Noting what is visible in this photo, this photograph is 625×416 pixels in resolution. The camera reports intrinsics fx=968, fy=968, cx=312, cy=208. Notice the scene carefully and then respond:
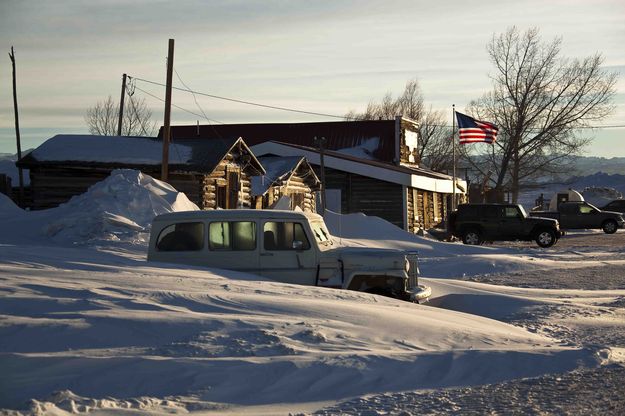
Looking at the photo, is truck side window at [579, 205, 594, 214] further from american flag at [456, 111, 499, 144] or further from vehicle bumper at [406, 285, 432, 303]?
vehicle bumper at [406, 285, 432, 303]

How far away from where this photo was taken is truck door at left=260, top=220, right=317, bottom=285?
47.2ft

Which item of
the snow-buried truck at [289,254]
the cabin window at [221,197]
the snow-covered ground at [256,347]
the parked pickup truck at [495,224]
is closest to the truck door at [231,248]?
the snow-buried truck at [289,254]

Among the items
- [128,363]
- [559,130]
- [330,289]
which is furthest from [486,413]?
[559,130]

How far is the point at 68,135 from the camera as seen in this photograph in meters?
34.6

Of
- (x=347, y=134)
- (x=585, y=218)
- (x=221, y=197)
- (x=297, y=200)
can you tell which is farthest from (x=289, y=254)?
(x=347, y=134)

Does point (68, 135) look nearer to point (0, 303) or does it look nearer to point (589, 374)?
point (0, 303)

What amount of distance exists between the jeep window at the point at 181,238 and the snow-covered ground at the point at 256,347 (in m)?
0.64

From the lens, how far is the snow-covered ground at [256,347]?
25.8 ft

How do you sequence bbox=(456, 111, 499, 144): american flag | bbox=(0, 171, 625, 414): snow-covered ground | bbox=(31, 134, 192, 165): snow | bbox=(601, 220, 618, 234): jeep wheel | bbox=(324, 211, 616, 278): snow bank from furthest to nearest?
bbox=(601, 220, 618, 234): jeep wheel < bbox=(456, 111, 499, 144): american flag < bbox=(31, 134, 192, 165): snow < bbox=(324, 211, 616, 278): snow bank < bbox=(0, 171, 625, 414): snow-covered ground

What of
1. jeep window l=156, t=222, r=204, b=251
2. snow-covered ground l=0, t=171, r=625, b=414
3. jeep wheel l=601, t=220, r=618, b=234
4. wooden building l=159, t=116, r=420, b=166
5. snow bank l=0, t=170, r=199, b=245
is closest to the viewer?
snow-covered ground l=0, t=171, r=625, b=414

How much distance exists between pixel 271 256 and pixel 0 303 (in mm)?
5422

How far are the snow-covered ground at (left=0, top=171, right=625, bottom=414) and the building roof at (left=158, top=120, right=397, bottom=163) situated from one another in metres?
40.9

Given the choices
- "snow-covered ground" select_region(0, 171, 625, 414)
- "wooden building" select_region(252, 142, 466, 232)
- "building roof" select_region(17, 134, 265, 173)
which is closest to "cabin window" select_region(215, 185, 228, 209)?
"building roof" select_region(17, 134, 265, 173)

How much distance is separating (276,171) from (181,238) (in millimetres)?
25560
